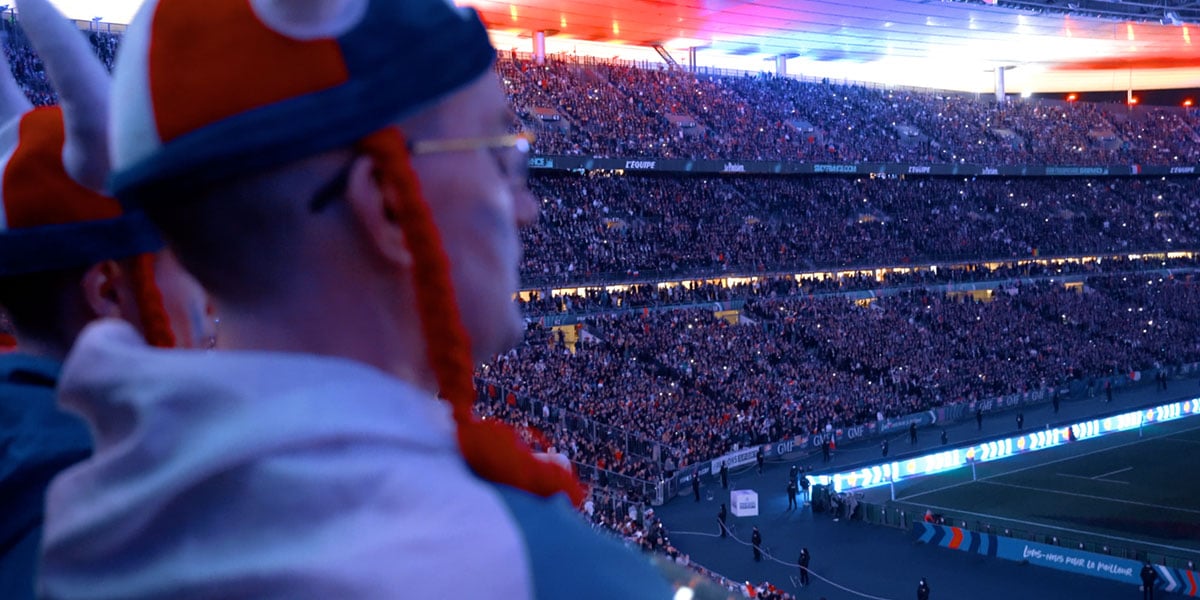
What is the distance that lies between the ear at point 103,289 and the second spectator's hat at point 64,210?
0.12 ft

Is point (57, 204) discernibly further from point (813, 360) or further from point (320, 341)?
point (813, 360)

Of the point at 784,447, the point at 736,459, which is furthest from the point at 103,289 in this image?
the point at 784,447

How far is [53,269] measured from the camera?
180 centimetres

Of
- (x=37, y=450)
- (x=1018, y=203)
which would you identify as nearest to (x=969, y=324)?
(x=1018, y=203)

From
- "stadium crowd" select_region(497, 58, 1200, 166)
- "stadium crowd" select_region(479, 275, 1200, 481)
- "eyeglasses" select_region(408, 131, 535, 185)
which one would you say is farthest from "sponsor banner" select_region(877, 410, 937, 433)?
"eyeglasses" select_region(408, 131, 535, 185)

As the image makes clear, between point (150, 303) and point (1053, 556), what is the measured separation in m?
19.5

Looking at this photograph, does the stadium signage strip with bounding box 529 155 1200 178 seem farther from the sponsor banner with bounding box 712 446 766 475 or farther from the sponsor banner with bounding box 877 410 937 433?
the sponsor banner with bounding box 877 410 937 433

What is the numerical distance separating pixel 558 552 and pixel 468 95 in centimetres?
49

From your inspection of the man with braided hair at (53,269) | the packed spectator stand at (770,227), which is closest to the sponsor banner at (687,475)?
the packed spectator stand at (770,227)

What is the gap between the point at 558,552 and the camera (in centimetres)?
88

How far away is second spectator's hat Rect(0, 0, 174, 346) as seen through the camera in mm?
1567

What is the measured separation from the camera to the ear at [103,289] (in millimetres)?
1824

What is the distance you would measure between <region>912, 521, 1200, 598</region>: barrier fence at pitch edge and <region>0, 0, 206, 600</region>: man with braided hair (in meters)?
18.3

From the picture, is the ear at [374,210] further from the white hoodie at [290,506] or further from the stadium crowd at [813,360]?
the stadium crowd at [813,360]
